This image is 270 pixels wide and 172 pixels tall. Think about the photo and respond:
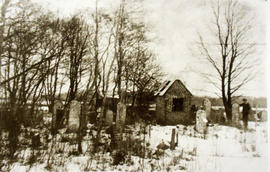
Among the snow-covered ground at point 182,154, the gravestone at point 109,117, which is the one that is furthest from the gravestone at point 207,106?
the gravestone at point 109,117

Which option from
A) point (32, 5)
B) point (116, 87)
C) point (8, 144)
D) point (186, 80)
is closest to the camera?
point (8, 144)

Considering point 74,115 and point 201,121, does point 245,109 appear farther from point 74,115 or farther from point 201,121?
point 74,115

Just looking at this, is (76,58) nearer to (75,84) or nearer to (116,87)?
(75,84)

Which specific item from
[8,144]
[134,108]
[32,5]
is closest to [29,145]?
[8,144]

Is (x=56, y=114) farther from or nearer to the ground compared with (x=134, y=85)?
nearer to the ground

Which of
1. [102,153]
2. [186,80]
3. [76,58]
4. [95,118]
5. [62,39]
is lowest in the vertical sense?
[102,153]

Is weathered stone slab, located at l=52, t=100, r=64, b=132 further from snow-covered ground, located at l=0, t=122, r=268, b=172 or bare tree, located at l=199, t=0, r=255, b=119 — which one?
bare tree, located at l=199, t=0, r=255, b=119

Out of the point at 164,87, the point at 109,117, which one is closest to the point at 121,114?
the point at 109,117
